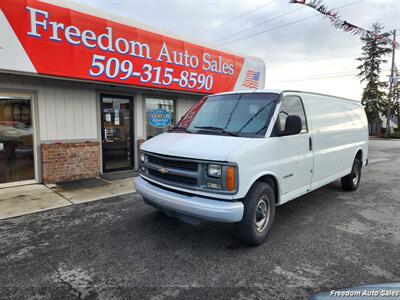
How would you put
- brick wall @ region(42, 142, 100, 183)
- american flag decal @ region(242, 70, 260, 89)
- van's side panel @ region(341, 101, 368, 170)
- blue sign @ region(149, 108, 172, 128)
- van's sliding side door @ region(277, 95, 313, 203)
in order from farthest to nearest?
american flag decal @ region(242, 70, 260, 89) < blue sign @ region(149, 108, 172, 128) < brick wall @ region(42, 142, 100, 183) < van's side panel @ region(341, 101, 368, 170) < van's sliding side door @ region(277, 95, 313, 203)

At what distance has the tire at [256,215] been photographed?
353 cm

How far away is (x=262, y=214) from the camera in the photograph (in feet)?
12.7

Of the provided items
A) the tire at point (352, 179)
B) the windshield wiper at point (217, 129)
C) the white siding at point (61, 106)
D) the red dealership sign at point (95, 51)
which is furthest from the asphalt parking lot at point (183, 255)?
the red dealership sign at point (95, 51)

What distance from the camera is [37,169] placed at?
723 centimetres

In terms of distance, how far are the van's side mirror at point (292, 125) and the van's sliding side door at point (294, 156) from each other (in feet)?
0.27

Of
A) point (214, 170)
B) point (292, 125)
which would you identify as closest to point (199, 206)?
point (214, 170)

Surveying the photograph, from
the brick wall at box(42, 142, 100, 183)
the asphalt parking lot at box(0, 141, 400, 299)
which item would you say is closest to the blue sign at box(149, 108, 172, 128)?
the brick wall at box(42, 142, 100, 183)

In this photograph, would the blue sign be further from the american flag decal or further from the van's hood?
Answer: the van's hood

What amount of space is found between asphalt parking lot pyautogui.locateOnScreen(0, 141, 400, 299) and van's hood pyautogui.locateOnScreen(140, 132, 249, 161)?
4.16ft

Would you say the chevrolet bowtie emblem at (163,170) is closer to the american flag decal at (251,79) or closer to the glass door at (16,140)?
the glass door at (16,140)

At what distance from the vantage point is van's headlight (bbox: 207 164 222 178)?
11.0ft

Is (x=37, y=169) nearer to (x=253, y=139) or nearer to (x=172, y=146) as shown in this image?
(x=172, y=146)

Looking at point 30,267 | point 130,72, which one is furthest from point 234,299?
point 130,72

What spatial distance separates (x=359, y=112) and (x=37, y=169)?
8363mm
